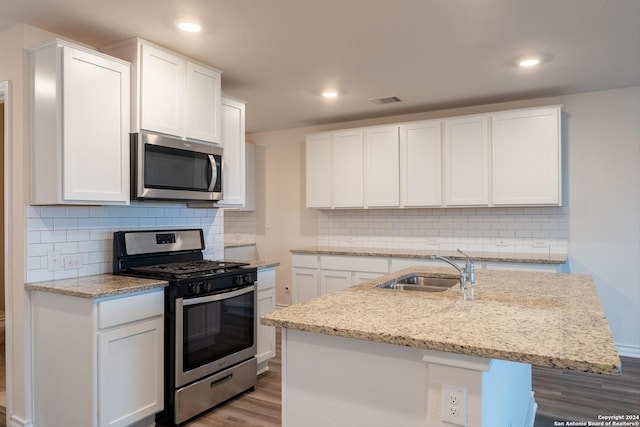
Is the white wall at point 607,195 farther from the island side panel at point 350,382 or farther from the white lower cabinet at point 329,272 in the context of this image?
the island side panel at point 350,382

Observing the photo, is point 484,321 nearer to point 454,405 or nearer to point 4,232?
point 454,405

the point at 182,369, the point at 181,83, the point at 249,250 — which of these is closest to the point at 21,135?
the point at 181,83

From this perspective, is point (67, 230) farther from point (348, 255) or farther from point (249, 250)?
point (249, 250)

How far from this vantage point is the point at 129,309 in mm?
2393

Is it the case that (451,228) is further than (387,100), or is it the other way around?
(451,228)

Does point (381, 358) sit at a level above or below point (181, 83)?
below

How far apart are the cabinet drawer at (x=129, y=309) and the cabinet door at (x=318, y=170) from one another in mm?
2763

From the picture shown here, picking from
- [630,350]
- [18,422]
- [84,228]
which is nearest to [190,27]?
[84,228]

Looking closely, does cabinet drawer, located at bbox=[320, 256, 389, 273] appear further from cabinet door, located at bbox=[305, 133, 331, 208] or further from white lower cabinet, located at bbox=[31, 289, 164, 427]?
white lower cabinet, located at bbox=[31, 289, 164, 427]

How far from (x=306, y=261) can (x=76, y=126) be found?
9.56 feet

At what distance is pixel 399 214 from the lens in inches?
197

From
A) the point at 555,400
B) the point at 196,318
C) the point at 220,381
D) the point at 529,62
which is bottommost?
the point at 555,400

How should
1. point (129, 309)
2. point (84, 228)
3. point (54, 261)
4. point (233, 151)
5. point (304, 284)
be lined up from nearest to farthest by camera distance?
point (129, 309) < point (54, 261) < point (84, 228) < point (233, 151) < point (304, 284)

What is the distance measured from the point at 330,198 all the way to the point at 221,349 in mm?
2520
